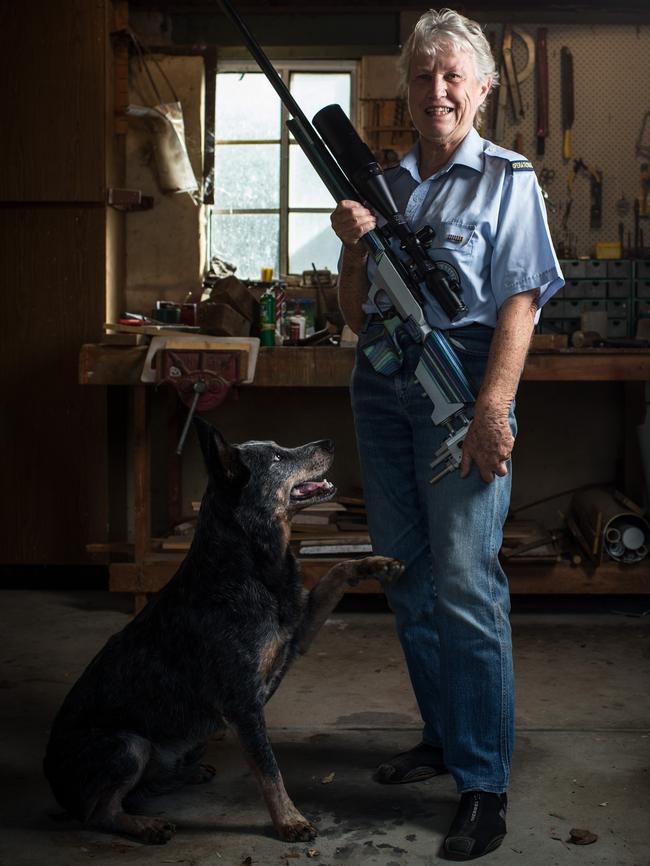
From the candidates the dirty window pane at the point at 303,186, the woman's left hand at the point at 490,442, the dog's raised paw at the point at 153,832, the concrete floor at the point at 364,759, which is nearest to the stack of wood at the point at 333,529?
the concrete floor at the point at 364,759

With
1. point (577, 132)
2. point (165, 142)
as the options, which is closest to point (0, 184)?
point (165, 142)

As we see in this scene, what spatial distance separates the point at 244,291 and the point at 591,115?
1.95 meters

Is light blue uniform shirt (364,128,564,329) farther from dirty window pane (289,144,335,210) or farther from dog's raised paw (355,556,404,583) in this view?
dirty window pane (289,144,335,210)

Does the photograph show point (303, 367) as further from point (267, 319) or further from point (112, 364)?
point (112, 364)

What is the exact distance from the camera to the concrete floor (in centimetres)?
244

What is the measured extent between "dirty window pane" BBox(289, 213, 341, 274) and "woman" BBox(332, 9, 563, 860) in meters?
2.81

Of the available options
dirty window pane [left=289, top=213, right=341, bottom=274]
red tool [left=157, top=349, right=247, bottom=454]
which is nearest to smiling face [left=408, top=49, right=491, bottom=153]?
red tool [left=157, top=349, right=247, bottom=454]

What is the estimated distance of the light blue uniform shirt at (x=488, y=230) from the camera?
2295 mm

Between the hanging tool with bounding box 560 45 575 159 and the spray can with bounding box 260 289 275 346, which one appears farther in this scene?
the hanging tool with bounding box 560 45 575 159

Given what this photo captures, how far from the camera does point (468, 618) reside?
2373 millimetres

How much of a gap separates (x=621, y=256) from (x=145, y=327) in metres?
2.33

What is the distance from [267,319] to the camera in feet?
15.2

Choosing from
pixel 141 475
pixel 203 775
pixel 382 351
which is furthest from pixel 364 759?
pixel 141 475

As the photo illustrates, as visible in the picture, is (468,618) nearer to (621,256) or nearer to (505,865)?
(505,865)
